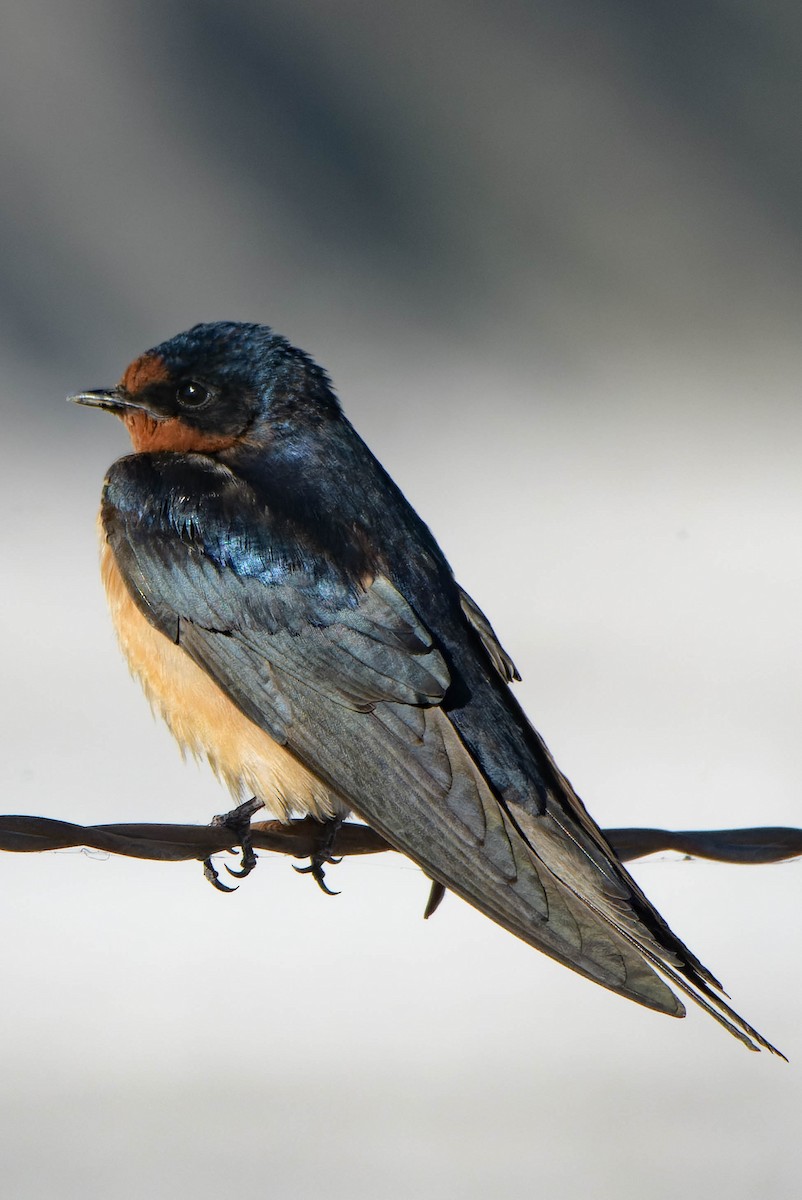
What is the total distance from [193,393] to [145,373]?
0.09 metres

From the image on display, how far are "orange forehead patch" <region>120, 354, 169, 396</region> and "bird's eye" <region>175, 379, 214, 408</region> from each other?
0.03 m

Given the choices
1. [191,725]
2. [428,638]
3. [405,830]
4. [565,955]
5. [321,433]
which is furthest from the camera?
[321,433]

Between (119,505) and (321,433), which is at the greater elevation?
(321,433)

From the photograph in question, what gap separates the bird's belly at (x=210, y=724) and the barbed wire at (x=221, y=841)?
0.08 metres

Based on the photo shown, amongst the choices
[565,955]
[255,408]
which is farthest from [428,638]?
[255,408]

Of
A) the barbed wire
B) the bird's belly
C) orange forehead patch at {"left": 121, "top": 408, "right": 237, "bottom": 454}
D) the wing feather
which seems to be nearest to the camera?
the barbed wire

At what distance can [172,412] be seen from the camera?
259 centimetres

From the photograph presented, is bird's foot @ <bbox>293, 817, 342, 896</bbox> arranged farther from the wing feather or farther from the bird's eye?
the bird's eye

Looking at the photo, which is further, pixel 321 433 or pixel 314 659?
pixel 321 433

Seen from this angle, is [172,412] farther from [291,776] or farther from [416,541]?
[291,776]

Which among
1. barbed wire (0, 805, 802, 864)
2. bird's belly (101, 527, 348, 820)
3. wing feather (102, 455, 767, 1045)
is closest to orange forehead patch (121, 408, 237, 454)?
wing feather (102, 455, 767, 1045)

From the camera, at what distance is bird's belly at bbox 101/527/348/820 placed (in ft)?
7.46

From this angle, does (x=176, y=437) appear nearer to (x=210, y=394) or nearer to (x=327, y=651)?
(x=210, y=394)

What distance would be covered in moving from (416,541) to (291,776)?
17.4 inches
